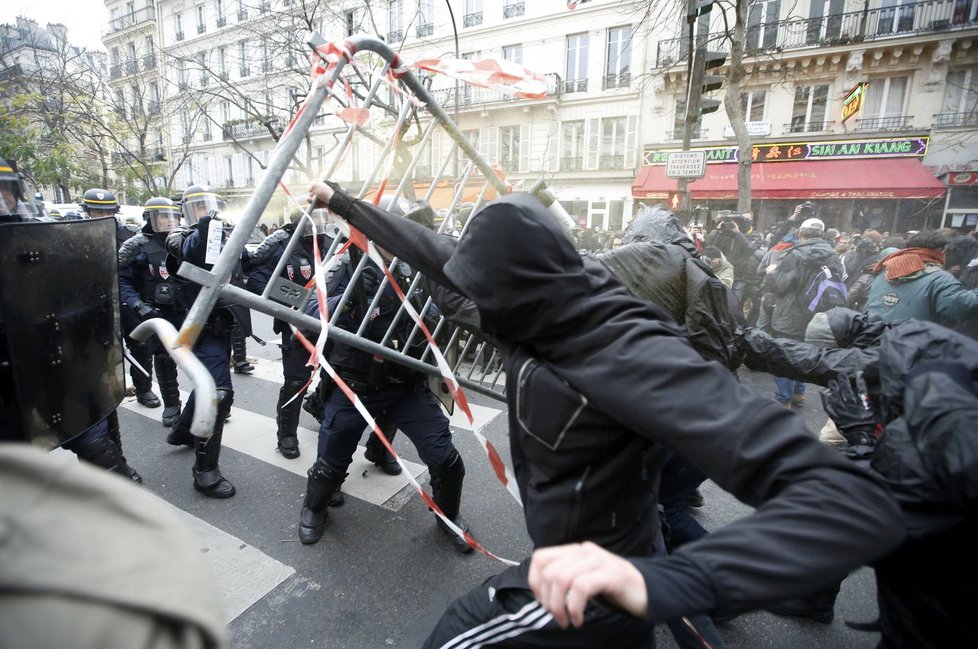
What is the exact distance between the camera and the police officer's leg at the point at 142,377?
5.23m

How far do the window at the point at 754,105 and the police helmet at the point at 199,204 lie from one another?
66.2 ft

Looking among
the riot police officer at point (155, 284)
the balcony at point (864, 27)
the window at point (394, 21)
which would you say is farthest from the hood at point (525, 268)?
the window at point (394, 21)

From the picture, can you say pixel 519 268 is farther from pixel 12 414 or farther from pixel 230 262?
pixel 12 414

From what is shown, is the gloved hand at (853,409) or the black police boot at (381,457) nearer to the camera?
the gloved hand at (853,409)

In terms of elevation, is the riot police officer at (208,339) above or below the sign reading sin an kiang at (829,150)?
below

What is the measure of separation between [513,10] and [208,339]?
23.6 metres

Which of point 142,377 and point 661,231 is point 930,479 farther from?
point 142,377

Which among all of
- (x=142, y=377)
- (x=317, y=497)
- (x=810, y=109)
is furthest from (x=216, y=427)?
(x=810, y=109)

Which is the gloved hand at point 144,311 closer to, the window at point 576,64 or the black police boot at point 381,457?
the black police boot at point 381,457

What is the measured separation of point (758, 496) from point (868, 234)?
1108 cm

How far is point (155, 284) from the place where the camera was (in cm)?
471

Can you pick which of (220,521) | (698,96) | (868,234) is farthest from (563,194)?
(220,521)

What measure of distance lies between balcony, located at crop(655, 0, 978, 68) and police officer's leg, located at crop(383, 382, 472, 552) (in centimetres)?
1636

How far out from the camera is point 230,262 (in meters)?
1.61
